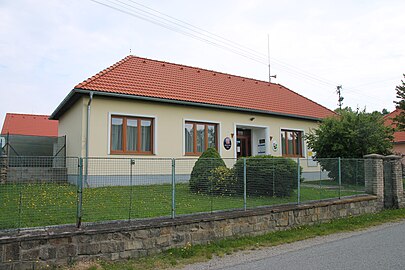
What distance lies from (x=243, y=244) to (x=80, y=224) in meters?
3.46

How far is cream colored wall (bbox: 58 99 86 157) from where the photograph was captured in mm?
13648

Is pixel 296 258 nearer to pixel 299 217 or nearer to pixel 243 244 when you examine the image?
pixel 243 244

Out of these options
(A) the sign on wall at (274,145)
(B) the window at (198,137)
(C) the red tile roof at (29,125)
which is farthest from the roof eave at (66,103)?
(C) the red tile roof at (29,125)

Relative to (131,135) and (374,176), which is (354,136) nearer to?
(374,176)

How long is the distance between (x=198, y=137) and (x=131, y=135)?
136 inches

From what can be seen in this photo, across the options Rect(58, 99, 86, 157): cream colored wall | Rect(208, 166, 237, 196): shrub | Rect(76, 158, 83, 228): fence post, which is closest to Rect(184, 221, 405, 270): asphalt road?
Rect(208, 166, 237, 196): shrub

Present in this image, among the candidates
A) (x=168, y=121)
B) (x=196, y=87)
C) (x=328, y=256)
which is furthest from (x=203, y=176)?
(x=196, y=87)

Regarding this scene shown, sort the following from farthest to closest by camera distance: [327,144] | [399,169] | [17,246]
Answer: [327,144] < [399,169] < [17,246]

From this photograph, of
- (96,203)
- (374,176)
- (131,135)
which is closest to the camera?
(96,203)

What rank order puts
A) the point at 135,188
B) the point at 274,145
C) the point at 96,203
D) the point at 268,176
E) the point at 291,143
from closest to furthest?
the point at 96,203, the point at 135,188, the point at 268,176, the point at 274,145, the point at 291,143

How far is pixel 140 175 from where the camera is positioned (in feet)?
25.8

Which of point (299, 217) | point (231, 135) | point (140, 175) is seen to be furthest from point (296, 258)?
point (231, 135)

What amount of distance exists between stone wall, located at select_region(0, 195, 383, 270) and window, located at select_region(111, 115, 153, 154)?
7523 mm

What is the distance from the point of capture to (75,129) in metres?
14.8
